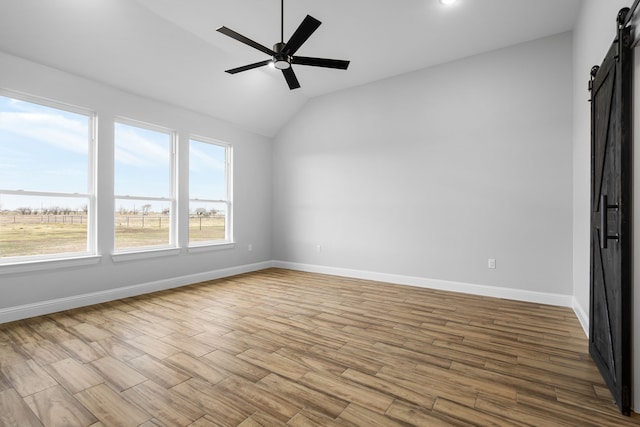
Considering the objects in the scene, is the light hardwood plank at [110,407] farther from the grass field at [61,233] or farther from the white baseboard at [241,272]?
the grass field at [61,233]

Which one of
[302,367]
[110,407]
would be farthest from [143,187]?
[302,367]

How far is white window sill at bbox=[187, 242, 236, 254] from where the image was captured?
4.89 meters

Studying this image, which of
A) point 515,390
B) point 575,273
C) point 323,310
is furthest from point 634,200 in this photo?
point 323,310

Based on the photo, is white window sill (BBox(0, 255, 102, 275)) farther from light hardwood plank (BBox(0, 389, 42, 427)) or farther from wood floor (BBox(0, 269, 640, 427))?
light hardwood plank (BBox(0, 389, 42, 427))

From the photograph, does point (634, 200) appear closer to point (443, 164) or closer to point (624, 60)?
point (624, 60)

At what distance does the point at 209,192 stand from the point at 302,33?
3.48 metres

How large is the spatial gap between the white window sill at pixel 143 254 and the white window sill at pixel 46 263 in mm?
213

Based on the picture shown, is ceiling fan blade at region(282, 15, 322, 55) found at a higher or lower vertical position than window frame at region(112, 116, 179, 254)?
higher

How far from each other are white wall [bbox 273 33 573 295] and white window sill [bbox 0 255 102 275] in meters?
3.27

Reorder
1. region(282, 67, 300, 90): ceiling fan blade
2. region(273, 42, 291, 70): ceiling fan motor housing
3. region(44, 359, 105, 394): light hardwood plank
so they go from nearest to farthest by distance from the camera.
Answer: region(44, 359, 105, 394): light hardwood plank
region(273, 42, 291, 70): ceiling fan motor housing
region(282, 67, 300, 90): ceiling fan blade

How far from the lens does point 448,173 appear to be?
4383 mm

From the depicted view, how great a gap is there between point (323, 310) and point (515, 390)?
1.99 metres

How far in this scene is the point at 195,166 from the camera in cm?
509

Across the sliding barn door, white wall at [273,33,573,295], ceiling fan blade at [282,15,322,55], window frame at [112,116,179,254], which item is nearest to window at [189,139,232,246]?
window frame at [112,116,179,254]
